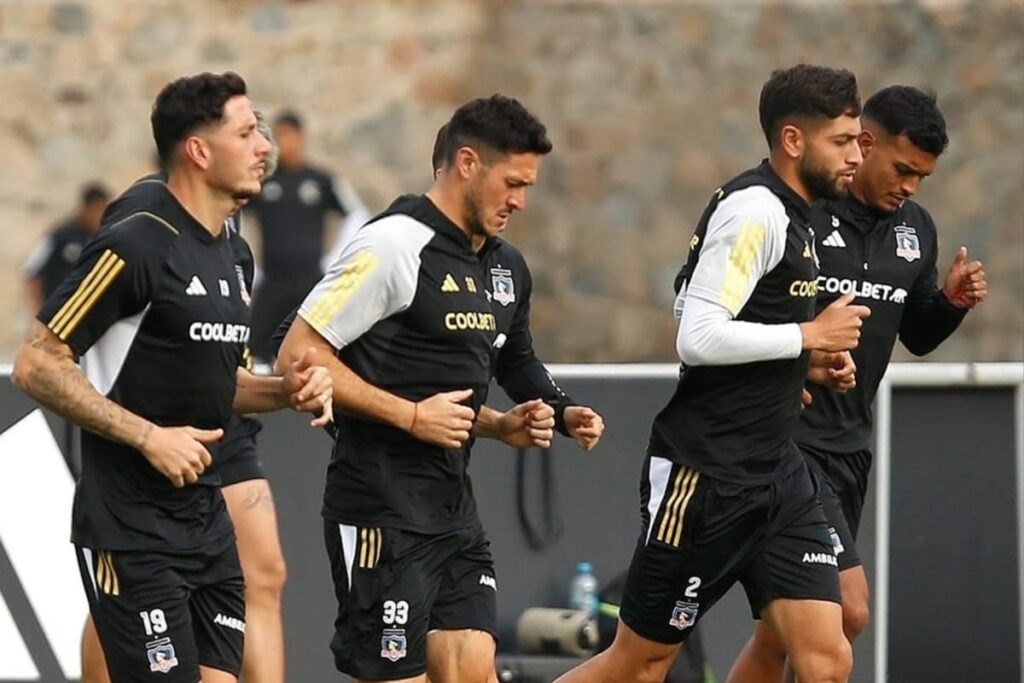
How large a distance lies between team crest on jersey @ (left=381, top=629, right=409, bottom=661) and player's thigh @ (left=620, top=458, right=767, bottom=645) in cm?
107

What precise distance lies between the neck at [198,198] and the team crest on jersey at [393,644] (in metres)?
1.38

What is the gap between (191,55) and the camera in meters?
19.3

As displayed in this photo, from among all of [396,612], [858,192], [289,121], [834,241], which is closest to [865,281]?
[834,241]

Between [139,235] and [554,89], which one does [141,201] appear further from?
[554,89]

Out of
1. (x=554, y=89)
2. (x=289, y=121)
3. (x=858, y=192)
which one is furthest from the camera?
(x=554, y=89)

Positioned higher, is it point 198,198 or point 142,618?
point 198,198

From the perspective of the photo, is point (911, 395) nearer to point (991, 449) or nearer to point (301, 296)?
point (991, 449)

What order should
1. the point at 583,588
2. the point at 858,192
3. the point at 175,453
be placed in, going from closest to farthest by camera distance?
1. the point at 175,453
2. the point at 858,192
3. the point at 583,588

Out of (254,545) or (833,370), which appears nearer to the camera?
(833,370)

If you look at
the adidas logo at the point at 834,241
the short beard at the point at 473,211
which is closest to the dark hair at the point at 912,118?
the adidas logo at the point at 834,241

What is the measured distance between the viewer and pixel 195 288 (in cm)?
716

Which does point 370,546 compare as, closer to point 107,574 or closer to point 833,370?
point 107,574

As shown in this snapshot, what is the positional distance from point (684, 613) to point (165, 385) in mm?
2060

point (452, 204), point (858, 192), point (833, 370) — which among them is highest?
point (452, 204)
